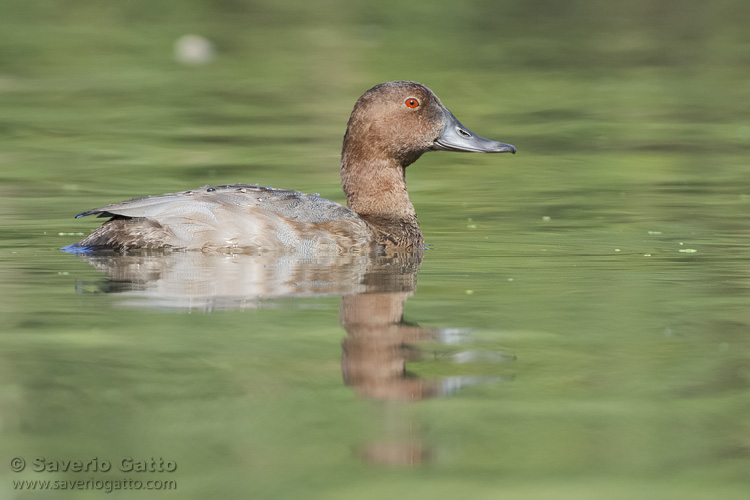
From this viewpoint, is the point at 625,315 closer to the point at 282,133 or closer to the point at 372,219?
the point at 372,219

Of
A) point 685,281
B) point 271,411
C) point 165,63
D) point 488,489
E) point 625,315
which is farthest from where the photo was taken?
point 165,63

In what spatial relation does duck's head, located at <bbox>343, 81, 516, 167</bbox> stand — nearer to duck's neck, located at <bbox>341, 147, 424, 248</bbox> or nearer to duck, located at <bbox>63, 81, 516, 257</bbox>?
duck's neck, located at <bbox>341, 147, 424, 248</bbox>

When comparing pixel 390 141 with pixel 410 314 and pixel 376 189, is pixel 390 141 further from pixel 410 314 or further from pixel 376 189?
pixel 410 314

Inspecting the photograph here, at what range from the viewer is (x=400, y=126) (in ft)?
31.6

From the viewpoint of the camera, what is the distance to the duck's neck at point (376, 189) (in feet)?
31.4

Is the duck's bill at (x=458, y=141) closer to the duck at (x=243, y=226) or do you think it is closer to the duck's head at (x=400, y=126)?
the duck's head at (x=400, y=126)

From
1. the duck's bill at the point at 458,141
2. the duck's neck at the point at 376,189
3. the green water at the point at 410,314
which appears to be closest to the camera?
the green water at the point at 410,314

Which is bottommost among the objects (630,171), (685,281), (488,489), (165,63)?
(488,489)

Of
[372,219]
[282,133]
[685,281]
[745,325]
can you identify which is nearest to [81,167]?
[282,133]

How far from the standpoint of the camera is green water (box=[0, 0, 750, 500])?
Result: 4152mm

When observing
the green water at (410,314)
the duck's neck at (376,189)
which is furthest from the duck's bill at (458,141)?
the green water at (410,314)

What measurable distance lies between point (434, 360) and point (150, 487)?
164cm

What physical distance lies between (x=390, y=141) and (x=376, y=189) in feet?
1.16

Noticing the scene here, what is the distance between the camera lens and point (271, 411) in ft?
15.0
